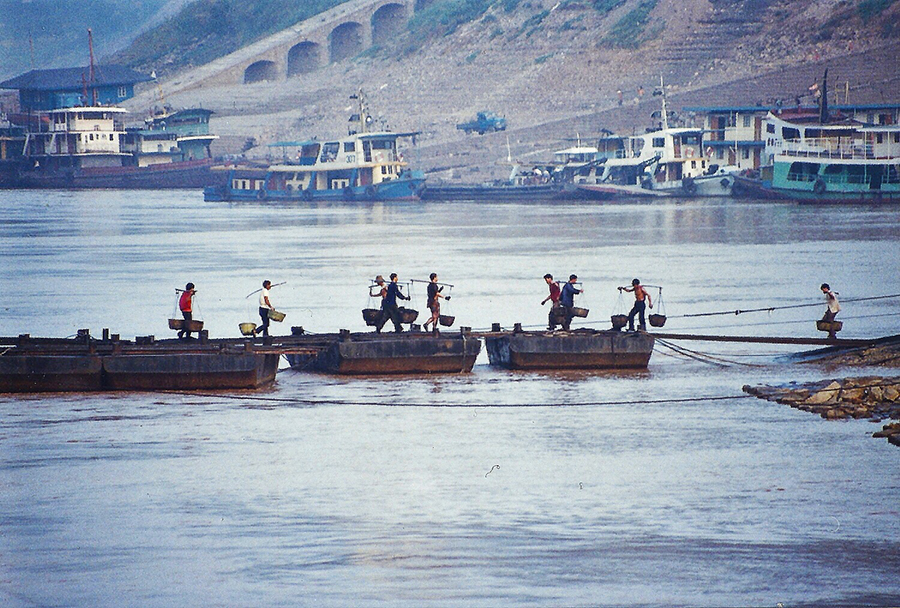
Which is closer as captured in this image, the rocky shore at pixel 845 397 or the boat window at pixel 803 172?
the rocky shore at pixel 845 397

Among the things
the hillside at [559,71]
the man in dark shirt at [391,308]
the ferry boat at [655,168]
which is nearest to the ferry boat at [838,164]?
the ferry boat at [655,168]

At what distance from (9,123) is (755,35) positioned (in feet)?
195

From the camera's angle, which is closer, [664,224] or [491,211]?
[664,224]

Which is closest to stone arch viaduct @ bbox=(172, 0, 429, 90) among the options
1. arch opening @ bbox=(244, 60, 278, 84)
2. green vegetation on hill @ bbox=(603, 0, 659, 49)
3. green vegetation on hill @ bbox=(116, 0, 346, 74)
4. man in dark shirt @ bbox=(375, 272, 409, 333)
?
arch opening @ bbox=(244, 60, 278, 84)

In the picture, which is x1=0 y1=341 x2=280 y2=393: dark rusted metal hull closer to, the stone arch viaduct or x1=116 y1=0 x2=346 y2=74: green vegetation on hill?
the stone arch viaduct

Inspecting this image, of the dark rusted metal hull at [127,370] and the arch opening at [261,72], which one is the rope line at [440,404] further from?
the arch opening at [261,72]

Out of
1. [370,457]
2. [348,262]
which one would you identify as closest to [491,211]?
[348,262]

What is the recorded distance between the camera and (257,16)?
153m

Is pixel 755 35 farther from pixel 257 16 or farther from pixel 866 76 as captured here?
pixel 257 16

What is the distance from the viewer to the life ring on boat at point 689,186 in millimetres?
93250

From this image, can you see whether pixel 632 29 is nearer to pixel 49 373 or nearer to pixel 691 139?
pixel 691 139

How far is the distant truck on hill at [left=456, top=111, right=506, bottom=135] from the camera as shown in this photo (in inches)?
4173

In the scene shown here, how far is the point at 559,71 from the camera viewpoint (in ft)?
369

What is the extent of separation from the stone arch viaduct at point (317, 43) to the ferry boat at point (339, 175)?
2896cm
